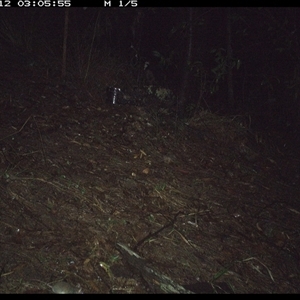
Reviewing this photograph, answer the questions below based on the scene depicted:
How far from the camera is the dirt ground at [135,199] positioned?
2053 mm

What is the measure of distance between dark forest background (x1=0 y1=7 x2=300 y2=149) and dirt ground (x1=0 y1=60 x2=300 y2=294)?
38 cm

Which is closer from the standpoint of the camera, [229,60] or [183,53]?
[183,53]

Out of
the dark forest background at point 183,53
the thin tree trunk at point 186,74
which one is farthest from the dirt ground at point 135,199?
the dark forest background at point 183,53

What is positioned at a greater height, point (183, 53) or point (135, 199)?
point (183, 53)

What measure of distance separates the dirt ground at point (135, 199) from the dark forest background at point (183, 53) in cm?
38

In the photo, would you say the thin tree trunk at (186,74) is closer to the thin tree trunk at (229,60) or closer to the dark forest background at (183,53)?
the dark forest background at (183,53)

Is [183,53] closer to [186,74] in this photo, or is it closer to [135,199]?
[186,74]

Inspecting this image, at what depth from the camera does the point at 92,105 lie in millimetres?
3863

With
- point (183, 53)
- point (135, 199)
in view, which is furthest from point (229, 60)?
point (135, 199)

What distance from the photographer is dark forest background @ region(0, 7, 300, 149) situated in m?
4.15

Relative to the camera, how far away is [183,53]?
4.12 m

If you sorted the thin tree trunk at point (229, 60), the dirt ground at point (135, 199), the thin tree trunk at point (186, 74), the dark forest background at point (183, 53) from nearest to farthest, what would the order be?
the dirt ground at point (135, 199) < the thin tree trunk at point (186, 74) < the dark forest background at point (183, 53) < the thin tree trunk at point (229, 60)

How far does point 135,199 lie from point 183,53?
1992 millimetres

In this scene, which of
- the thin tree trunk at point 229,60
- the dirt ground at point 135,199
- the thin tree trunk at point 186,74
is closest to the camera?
the dirt ground at point 135,199
